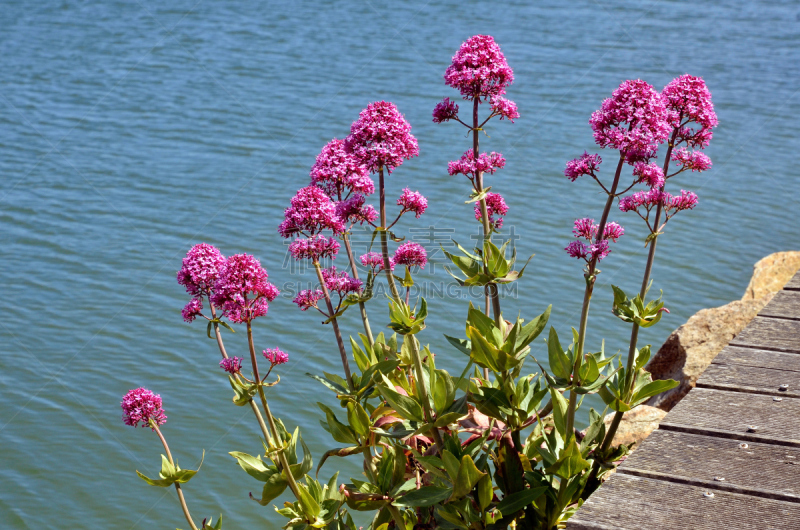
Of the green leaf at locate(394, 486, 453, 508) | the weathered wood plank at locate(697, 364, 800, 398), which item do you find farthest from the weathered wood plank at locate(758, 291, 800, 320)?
the green leaf at locate(394, 486, 453, 508)

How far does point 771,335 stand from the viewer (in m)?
3.44

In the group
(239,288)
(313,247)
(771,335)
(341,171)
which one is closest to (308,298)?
(313,247)

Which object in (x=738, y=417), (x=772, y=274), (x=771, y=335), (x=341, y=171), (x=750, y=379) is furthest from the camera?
(x=772, y=274)

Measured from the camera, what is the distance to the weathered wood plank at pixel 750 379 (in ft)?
9.60

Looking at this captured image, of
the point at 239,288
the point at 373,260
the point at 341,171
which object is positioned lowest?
the point at 239,288

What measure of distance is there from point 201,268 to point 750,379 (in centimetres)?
215

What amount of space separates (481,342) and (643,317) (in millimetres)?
662

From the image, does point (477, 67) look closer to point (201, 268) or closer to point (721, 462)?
point (201, 268)

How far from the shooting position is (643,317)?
3160mm

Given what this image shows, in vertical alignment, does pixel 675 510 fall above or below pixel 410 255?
below

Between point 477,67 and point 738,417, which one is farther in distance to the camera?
point 477,67

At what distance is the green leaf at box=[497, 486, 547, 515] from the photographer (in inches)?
120

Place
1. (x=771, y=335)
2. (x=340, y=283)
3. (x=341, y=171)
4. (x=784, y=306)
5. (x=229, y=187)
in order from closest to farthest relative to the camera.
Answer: (x=341, y=171), (x=340, y=283), (x=771, y=335), (x=784, y=306), (x=229, y=187)

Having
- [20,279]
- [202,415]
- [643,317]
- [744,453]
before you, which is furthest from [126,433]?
[744,453]
